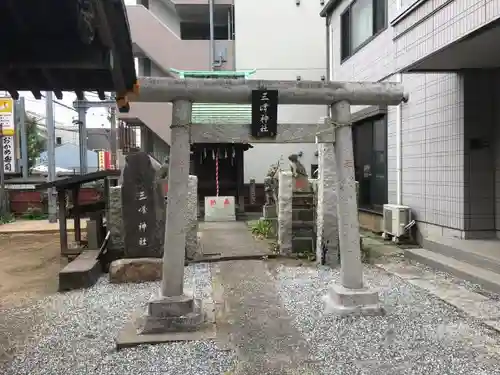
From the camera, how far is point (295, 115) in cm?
2030

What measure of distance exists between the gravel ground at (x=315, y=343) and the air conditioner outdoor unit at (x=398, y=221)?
326 centimetres

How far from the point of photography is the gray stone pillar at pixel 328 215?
29.2ft

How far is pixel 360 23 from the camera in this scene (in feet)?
43.8

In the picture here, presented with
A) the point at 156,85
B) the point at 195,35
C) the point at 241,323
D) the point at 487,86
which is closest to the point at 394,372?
the point at 241,323

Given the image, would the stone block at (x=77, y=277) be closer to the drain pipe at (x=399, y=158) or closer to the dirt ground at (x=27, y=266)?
the dirt ground at (x=27, y=266)

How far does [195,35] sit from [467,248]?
62.6 ft

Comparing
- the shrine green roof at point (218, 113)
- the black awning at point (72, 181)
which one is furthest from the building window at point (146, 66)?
the black awning at point (72, 181)

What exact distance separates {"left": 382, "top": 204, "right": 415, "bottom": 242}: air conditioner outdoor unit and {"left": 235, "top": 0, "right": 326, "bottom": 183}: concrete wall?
33.1ft

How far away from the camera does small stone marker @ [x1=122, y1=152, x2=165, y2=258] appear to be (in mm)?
8461

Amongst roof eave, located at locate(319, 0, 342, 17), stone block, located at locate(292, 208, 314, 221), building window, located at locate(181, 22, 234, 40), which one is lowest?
stone block, located at locate(292, 208, 314, 221)

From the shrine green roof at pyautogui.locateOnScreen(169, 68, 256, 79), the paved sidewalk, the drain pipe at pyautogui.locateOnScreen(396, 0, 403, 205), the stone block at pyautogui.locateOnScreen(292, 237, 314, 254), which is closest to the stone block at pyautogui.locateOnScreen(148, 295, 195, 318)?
the stone block at pyautogui.locateOnScreen(292, 237, 314, 254)

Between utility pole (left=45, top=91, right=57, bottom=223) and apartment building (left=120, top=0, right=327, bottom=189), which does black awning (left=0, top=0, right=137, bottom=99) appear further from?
apartment building (left=120, top=0, right=327, bottom=189)

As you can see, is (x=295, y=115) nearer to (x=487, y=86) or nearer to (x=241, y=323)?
(x=487, y=86)

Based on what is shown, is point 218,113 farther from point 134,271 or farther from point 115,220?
point 134,271
